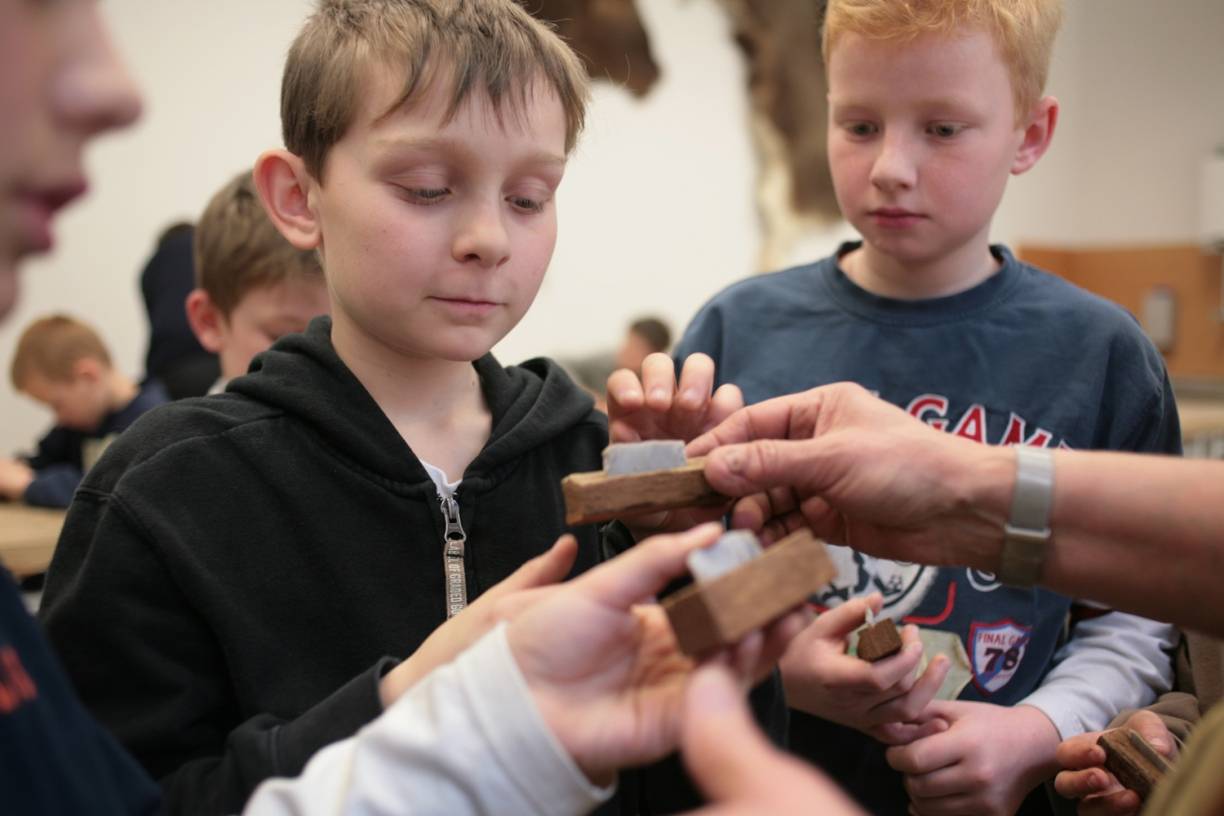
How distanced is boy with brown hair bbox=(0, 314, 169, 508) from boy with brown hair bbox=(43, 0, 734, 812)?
270 centimetres

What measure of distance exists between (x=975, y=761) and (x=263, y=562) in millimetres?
1148

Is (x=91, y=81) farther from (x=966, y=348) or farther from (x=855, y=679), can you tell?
(x=966, y=348)

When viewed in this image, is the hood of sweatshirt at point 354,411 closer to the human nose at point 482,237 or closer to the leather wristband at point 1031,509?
the human nose at point 482,237

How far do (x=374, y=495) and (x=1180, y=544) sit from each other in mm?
1068

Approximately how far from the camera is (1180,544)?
129 centimetres

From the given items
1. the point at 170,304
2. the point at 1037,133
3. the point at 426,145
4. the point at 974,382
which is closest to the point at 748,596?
the point at 426,145

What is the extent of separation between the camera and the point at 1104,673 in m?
1.87

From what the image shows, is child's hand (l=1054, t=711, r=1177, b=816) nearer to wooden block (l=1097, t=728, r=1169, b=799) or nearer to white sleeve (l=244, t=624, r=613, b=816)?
wooden block (l=1097, t=728, r=1169, b=799)

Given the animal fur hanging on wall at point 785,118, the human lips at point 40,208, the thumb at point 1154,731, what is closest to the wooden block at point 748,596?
the human lips at point 40,208

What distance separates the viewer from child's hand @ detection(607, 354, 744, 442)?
152cm

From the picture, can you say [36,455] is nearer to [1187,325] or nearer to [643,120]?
[643,120]

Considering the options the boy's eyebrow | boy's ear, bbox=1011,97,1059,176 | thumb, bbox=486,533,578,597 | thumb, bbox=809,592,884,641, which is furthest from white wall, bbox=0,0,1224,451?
thumb, bbox=486,533,578,597

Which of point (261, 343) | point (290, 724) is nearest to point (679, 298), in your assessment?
point (261, 343)

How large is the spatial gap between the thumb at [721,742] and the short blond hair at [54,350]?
12.5ft
